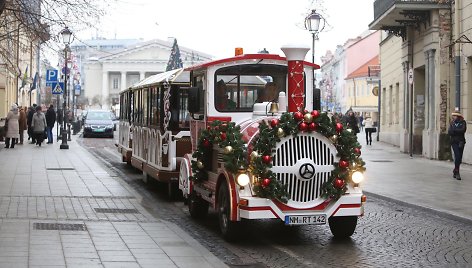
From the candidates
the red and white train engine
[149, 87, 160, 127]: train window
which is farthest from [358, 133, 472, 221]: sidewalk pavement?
[149, 87, 160, 127]: train window

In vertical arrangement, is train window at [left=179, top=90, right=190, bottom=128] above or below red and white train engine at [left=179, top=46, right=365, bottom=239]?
above

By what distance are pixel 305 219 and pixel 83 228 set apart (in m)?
3.15

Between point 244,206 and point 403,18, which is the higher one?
point 403,18

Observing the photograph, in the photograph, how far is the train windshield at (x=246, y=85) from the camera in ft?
41.0

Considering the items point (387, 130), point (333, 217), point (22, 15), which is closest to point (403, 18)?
point (387, 130)

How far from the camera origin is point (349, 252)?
10.2 meters

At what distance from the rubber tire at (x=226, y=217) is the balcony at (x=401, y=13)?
1925 centimetres

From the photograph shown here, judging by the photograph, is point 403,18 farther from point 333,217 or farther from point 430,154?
point 333,217

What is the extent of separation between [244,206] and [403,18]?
22766 millimetres

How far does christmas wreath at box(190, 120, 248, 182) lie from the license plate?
88 centimetres

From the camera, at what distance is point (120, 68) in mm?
131500

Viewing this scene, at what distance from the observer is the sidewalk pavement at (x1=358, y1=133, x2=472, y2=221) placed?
15.1 metres

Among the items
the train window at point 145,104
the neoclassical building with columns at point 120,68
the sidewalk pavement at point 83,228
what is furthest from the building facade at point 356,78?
the sidewalk pavement at point 83,228

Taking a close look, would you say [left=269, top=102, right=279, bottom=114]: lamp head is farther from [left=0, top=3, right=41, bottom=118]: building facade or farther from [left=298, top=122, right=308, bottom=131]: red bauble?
[left=0, top=3, right=41, bottom=118]: building facade
